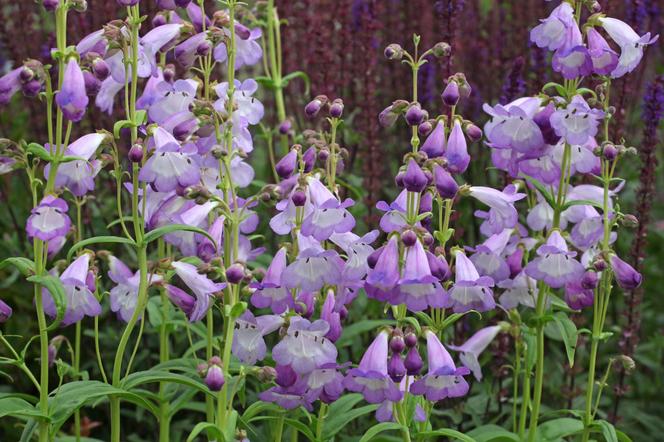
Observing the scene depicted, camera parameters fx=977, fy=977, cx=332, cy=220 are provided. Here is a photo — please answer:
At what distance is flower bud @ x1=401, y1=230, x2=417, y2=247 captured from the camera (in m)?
2.90

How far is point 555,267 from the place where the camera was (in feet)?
11.3

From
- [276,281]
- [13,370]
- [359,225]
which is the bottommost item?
[13,370]

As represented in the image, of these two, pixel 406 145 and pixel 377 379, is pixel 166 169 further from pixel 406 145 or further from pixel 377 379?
pixel 406 145

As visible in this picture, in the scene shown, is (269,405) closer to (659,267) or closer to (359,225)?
(359,225)

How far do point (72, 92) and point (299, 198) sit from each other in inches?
29.9

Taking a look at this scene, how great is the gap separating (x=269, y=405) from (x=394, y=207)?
83 centimetres

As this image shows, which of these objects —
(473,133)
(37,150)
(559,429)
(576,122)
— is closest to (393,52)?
(473,133)

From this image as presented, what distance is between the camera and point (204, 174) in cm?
362

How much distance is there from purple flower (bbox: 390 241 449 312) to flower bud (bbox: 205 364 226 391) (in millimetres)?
561

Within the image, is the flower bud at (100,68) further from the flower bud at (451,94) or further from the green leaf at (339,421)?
the green leaf at (339,421)

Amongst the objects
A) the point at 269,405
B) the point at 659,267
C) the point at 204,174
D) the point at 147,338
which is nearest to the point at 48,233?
the point at 204,174

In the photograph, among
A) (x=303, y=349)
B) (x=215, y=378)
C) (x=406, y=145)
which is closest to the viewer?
(x=215, y=378)

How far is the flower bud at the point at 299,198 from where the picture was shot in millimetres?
2984

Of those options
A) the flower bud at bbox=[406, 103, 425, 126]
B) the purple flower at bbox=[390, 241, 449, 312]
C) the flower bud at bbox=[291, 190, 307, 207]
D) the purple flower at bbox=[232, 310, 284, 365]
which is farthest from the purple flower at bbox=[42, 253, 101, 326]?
the flower bud at bbox=[406, 103, 425, 126]
